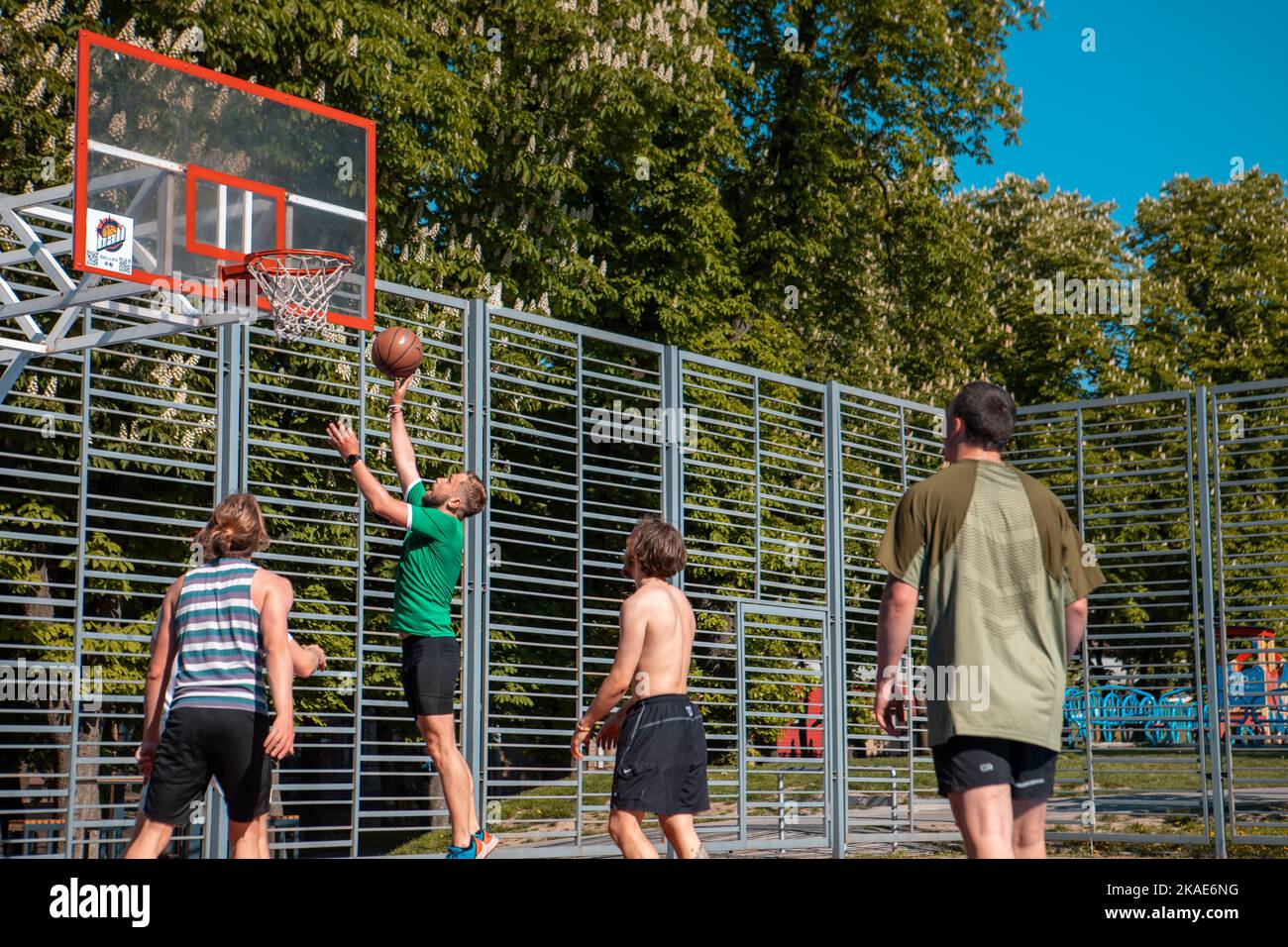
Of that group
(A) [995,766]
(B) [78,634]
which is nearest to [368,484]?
(B) [78,634]

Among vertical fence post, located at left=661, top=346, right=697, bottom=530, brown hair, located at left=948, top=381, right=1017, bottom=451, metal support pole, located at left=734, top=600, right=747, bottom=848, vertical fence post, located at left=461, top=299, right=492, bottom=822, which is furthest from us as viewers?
metal support pole, located at left=734, top=600, right=747, bottom=848

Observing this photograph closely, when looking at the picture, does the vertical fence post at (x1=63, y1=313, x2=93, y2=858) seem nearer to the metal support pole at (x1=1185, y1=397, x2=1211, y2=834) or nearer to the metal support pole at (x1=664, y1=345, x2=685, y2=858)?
the metal support pole at (x1=664, y1=345, x2=685, y2=858)

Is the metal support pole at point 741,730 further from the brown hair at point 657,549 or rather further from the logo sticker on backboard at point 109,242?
the logo sticker on backboard at point 109,242

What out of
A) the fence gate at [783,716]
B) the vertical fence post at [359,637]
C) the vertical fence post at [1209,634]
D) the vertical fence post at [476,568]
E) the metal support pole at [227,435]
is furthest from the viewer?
the vertical fence post at [1209,634]

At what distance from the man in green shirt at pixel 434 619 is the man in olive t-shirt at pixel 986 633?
367cm

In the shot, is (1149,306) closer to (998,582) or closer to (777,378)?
(777,378)

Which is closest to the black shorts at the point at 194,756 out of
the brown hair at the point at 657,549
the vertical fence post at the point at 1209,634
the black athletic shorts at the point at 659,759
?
the black athletic shorts at the point at 659,759

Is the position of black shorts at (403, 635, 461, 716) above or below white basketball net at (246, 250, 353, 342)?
below

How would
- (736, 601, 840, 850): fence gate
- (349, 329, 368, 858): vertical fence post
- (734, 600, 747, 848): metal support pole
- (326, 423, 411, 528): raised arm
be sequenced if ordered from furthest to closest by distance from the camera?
1. (736, 601, 840, 850): fence gate
2. (734, 600, 747, 848): metal support pole
3. (349, 329, 368, 858): vertical fence post
4. (326, 423, 411, 528): raised arm

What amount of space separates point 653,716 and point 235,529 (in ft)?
7.15

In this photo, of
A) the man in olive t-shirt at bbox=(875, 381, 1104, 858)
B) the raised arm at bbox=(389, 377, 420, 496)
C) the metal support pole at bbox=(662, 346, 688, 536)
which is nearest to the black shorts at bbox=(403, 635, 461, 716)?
the raised arm at bbox=(389, 377, 420, 496)

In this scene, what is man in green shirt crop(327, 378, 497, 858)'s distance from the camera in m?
8.73

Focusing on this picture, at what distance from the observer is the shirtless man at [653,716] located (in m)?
7.30
